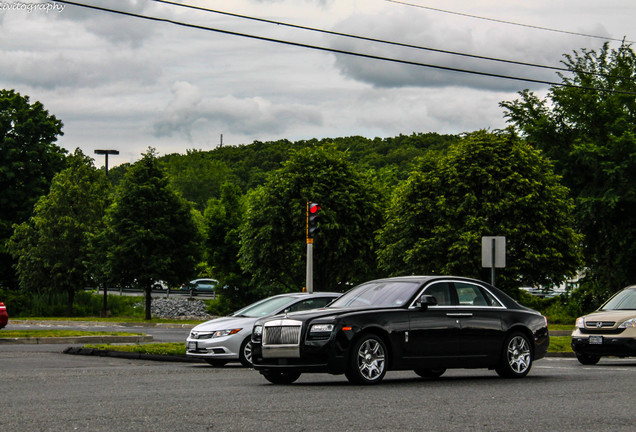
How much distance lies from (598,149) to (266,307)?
89.6 feet

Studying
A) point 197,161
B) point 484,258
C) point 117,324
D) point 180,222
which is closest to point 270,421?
point 484,258

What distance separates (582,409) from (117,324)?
30.5 meters

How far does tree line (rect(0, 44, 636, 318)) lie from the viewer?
39.9 m

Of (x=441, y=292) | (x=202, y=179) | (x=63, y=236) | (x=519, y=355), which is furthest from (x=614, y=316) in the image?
(x=202, y=179)

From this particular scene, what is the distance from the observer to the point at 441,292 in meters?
14.4

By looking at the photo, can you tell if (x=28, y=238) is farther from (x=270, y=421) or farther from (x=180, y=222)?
(x=270, y=421)

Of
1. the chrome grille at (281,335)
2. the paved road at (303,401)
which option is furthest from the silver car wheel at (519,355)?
the chrome grille at (281,335)

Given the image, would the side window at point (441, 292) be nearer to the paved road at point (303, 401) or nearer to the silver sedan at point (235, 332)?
the paved road at point (303, 401)

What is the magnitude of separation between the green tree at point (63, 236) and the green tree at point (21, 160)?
28.3 ft

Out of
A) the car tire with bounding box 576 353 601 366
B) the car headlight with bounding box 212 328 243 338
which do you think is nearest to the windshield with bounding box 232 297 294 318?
the car headlight with bounding box 212 328 243 338

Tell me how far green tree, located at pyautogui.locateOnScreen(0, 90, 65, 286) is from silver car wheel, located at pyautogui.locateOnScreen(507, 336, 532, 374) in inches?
1865

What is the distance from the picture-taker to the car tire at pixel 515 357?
14648 mm

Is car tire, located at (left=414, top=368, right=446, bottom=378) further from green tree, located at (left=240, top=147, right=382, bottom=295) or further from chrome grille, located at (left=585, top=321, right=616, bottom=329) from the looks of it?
green tree, located at (left=240, top=147, right=382, bottom=295)

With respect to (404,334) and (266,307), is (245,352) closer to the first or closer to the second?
(266,307)
